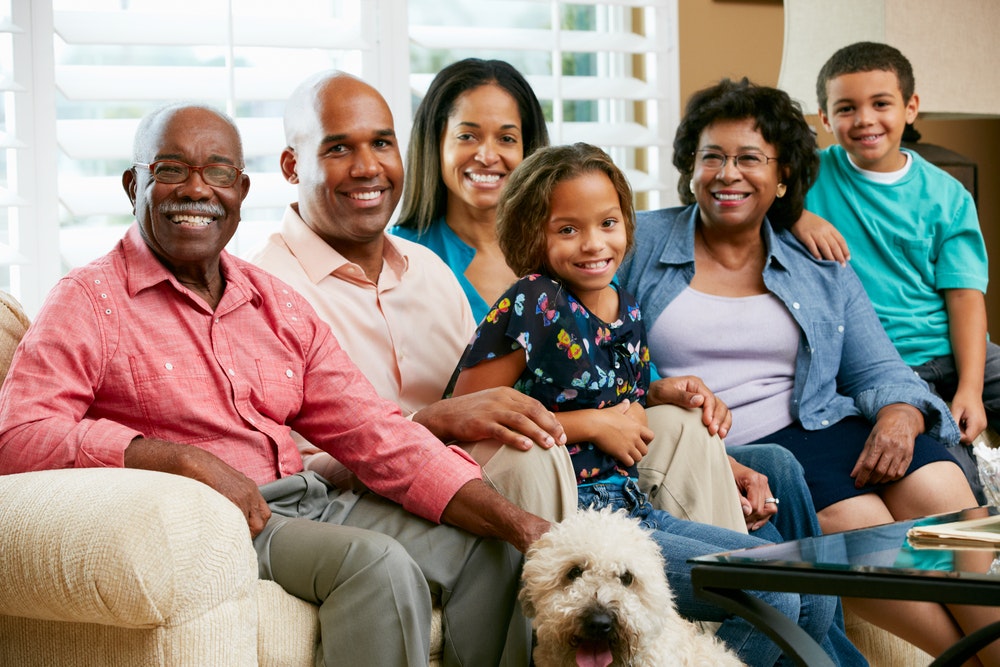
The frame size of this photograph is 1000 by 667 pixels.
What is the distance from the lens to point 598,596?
159 centimetres

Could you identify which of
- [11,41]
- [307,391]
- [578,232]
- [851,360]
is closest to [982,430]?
[851,360]

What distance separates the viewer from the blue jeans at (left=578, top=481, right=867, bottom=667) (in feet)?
6.46

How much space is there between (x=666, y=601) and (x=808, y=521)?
86 centimetres

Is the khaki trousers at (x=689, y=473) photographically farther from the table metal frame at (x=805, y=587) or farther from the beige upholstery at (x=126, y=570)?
the beige upholstery at (x=126, y=570)

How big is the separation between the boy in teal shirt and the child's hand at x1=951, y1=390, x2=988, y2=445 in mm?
84

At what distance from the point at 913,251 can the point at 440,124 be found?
4.22 feet

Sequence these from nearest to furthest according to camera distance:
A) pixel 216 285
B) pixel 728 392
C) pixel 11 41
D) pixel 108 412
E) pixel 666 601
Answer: pixel 666 601 < pixel 108 412 < pixel 216 285 < pixel 728 392 < pixel 11 41

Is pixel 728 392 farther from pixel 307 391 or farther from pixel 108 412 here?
pixel 108 412

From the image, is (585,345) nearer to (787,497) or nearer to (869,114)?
(787,497)

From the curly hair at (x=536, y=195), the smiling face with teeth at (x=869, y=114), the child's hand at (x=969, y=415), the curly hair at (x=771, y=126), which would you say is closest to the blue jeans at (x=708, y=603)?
the curly hair at (x=536, y=195)

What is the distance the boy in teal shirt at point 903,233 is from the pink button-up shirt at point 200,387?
1513 mm

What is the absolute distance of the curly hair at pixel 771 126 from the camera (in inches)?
107

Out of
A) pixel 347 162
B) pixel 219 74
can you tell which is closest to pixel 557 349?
pixel 347 162

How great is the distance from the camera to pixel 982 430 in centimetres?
288
